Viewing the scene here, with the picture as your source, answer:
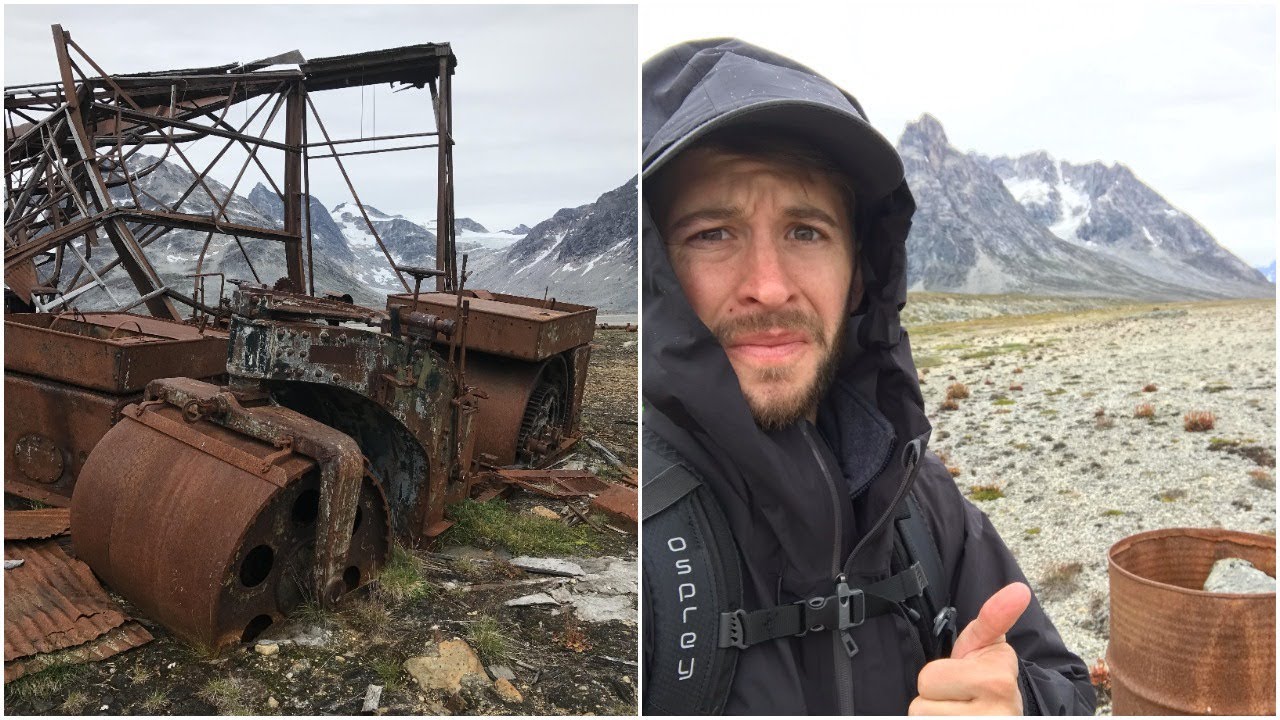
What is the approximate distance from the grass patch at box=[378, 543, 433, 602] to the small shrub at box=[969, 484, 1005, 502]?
8152 millimetres

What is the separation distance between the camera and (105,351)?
18.2ft

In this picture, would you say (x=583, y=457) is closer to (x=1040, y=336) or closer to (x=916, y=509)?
(x=916, y=509)

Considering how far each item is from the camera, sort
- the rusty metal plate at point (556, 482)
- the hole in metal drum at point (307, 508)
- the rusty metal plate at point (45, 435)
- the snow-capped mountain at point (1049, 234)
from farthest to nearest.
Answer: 1. the snow-capped mountain at point (1049, 234)
2. the rusty metal plate at point (556, 482)
3. the rusty metal plate at point (45, 435)
4. the hole in metal drum at point (307, 508)

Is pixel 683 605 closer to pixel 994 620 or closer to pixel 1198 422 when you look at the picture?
pixel 994 620

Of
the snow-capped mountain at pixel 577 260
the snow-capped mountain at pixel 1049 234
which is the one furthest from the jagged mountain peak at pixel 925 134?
the snow-capped mountain at pixel 577 260

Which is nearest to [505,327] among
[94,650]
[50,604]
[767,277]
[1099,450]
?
[50,604]

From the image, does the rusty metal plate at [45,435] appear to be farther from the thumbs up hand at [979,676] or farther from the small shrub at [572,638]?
the thumbs up hand at [979,676]

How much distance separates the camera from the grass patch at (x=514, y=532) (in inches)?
230

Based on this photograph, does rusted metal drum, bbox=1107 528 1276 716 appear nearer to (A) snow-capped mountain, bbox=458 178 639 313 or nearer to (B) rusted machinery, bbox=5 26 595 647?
(B) rusted machinery, bbox=5 26 595 647

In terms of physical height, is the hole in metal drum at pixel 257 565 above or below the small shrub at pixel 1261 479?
above

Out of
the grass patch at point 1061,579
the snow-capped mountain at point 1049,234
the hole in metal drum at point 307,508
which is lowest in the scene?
the grass patch at point 1061,579

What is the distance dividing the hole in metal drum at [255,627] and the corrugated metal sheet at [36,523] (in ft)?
4.38

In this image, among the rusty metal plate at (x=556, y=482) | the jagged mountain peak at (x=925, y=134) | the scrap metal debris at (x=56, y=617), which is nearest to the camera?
the scrap metal debris at (x=56, y=617)

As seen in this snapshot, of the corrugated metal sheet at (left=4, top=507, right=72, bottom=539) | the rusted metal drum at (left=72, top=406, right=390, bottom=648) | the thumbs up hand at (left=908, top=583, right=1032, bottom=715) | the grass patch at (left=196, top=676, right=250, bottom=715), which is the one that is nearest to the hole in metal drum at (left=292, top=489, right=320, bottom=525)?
the rusted metal drum at (left=72, top=406, right=390, bottom=648)
